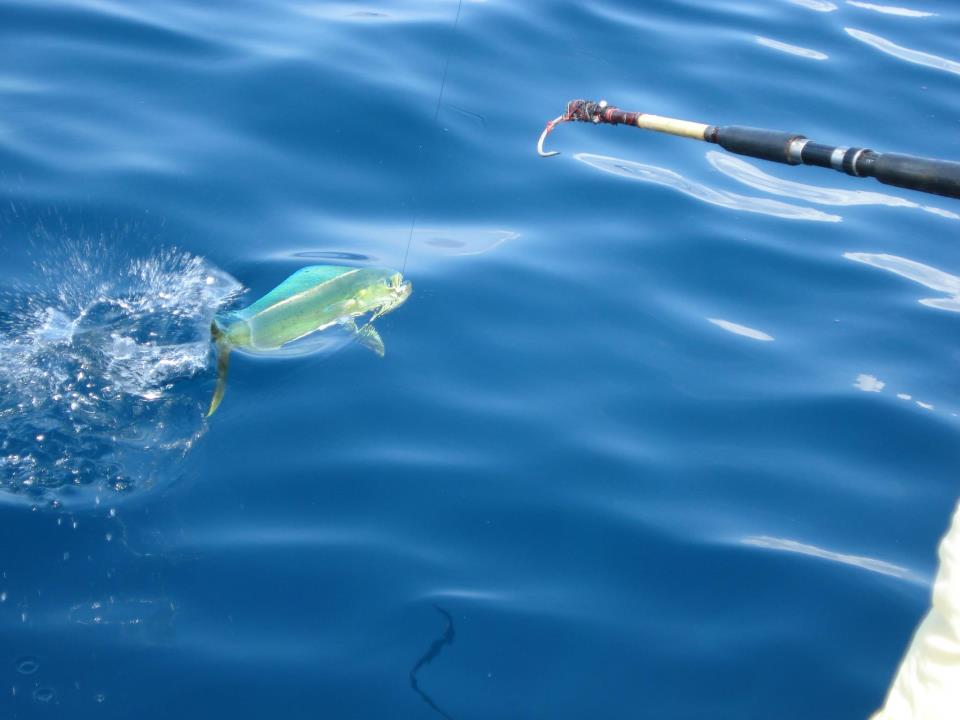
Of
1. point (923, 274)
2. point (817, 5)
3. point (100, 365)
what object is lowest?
point (100, 365)

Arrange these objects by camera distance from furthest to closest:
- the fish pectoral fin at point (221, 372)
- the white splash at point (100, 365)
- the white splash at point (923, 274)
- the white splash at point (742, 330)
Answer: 1. the white splash at point (923, 274)
2. the white splash at point (742, 330)
3. the fish pectoral fin at point (221, 372)
4. the white splash at point (100, 365)

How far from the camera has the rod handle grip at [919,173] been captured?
89.0 inches

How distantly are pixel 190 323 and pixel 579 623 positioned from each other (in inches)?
69.4

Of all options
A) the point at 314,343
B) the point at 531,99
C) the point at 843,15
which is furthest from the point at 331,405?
the point at 843,15

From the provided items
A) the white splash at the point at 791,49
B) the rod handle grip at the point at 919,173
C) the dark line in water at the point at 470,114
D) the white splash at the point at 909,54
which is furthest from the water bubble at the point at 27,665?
the white splash at the point at 909,54

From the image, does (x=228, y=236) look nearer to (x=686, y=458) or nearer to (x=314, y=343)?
(x=314, y=343)

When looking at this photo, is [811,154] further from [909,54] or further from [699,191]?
[909,54]

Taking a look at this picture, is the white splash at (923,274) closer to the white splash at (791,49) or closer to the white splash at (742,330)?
the white splash at (742,330)

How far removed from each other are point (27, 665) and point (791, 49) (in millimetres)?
5360

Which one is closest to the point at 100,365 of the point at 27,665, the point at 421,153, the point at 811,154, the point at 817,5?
the point at 27,665

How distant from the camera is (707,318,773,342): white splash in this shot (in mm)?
3900

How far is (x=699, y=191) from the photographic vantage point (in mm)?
4797

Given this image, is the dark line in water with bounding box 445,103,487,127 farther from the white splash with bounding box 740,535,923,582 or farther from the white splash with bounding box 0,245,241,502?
the white splash with bounding box 740,535,923,582

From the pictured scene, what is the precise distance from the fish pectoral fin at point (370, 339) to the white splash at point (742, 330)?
1331 millimetres
